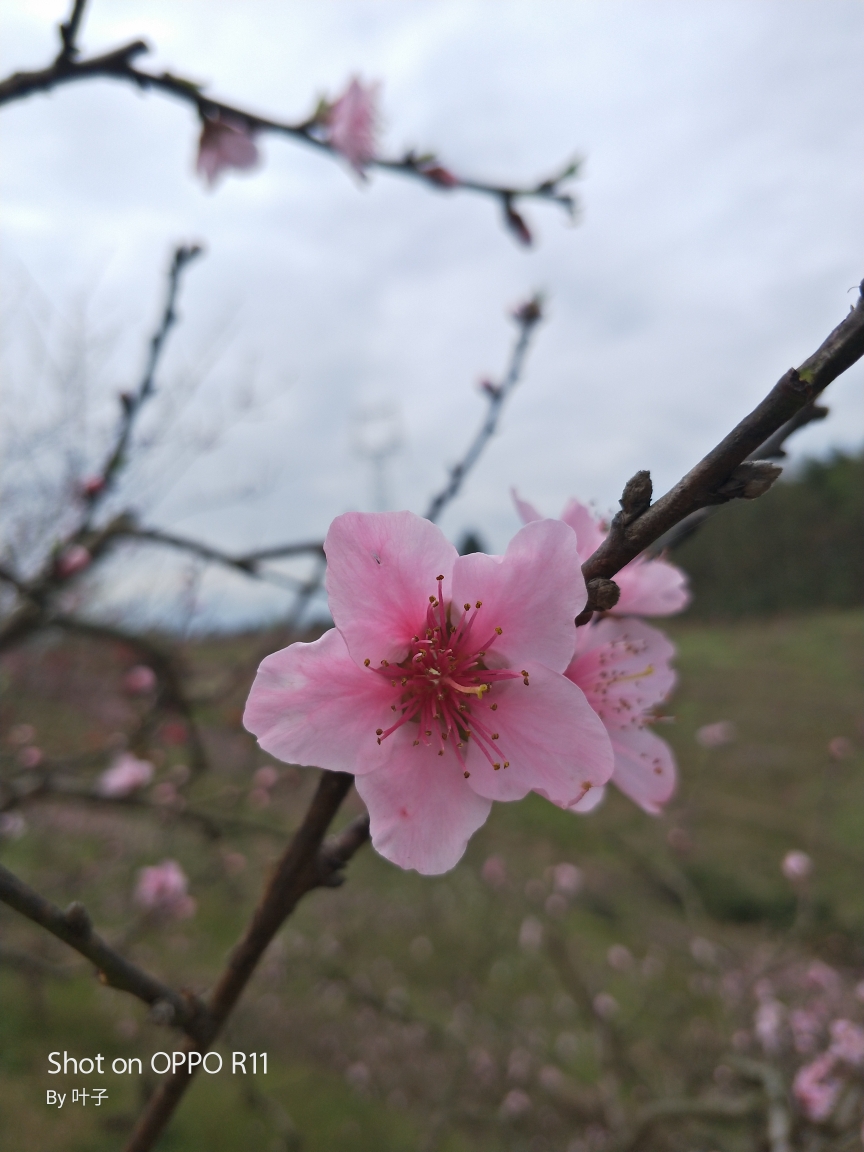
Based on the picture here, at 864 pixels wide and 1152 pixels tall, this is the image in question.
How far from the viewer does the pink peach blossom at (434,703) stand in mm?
539

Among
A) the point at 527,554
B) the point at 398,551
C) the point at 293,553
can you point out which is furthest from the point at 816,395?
the point at 293,553

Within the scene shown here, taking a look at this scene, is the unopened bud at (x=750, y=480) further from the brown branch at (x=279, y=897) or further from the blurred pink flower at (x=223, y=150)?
the blurred pink flower at (x=223, y=150)

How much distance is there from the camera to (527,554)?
0.53m

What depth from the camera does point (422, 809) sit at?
1.90ft

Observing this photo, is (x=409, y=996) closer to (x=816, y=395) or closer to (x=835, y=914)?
(x=835, y=914)

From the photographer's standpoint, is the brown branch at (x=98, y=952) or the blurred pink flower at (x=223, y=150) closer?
the brown branch at (x=98, y=952)

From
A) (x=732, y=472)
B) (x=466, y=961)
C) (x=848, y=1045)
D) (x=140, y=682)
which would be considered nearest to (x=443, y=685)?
(x=732, y=472)

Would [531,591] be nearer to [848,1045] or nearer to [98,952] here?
[98,952]

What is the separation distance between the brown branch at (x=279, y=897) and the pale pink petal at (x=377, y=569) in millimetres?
126

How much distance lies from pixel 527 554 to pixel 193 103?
1246 millimetres

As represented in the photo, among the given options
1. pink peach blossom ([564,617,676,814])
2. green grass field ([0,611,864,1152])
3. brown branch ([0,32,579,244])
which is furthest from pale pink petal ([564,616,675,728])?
brown branch ([0,32,579,244])

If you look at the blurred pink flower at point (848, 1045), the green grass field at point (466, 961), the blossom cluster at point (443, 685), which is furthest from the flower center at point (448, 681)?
the blurred pink flower at point (848, 1045)

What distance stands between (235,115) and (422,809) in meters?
1.35

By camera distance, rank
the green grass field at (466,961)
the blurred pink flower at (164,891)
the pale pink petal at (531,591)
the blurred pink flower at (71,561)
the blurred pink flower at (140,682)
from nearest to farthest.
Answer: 1. the pale pink petal at (531,591)
2. the blurred pink flower at (71,561)
3. the green grass field at (466,961)
4. the blurred pink flower at (164,891)
5. the blurred pink flower at (140,682)
